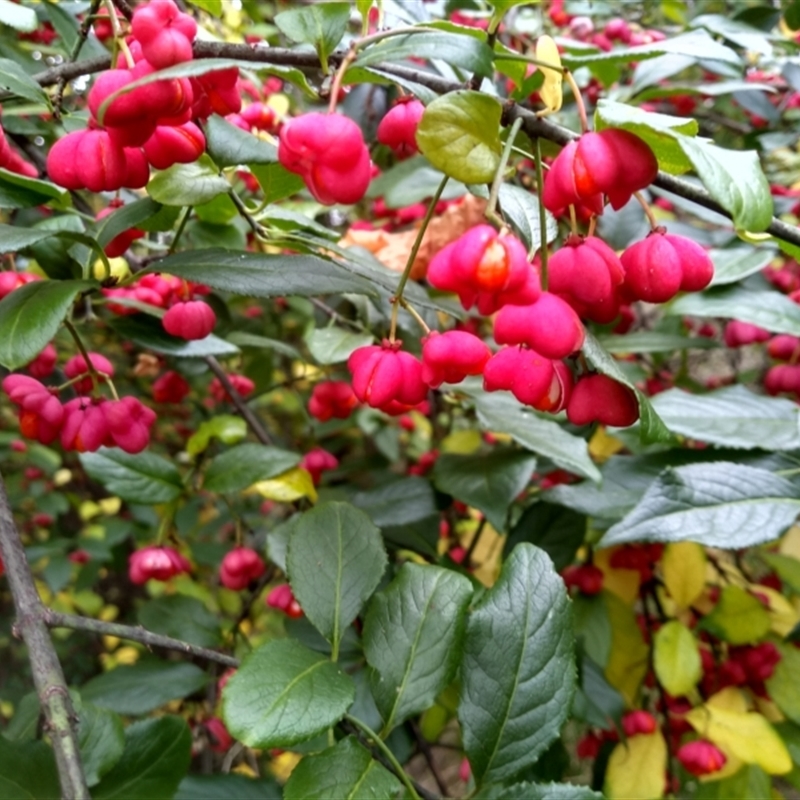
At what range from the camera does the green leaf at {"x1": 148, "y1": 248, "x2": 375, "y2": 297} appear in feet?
2.14

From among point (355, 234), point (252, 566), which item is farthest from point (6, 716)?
point (355, 234)

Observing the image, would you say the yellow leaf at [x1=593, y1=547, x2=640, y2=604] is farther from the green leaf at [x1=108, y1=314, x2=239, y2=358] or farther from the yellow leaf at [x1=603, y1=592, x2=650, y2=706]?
the green leaf at [x1=108, y1=314, x2=239, y2=358]

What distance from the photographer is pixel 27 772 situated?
63cm

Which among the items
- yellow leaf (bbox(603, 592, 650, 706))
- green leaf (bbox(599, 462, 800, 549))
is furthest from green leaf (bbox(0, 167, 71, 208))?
yellow leaf (bbox(603, 592, 650, 706))

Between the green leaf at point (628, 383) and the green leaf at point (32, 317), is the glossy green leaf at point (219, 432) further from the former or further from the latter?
the green leaf at point (628, 383)

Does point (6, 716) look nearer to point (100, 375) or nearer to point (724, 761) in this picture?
point (100, 375)

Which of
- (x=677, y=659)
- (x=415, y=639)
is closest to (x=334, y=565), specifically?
(x=415, y=639)

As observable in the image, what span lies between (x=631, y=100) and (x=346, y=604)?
0.97 meters

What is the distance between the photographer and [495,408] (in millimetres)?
982

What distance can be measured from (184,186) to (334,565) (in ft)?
1.15

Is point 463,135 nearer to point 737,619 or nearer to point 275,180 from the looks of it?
point 275,180

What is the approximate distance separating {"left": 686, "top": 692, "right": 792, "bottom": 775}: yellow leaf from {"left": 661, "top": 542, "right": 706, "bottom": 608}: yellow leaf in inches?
6.3

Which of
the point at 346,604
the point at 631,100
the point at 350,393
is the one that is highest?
the point at 631,100

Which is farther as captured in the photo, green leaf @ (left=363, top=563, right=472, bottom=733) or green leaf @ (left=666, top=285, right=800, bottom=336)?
green leaf @ (left=666, top=285, right=800, bottom=336)
